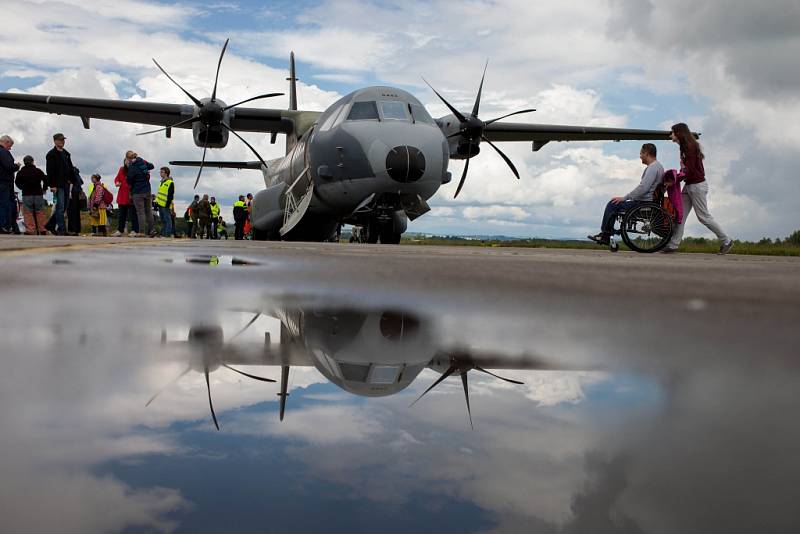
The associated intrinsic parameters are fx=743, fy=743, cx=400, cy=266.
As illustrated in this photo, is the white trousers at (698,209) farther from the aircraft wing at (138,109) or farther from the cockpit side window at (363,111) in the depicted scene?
the aircraft wing at (138,109)

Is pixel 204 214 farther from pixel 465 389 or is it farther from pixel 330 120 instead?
pixel 465 389

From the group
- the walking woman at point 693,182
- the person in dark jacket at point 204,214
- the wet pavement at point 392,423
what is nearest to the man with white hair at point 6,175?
the walking woman at point 693,182

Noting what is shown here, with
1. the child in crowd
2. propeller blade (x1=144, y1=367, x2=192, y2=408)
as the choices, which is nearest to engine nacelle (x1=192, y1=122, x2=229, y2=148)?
the child in crowd

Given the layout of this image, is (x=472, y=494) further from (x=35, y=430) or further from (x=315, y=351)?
(x=315, y=351)

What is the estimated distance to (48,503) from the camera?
746mm

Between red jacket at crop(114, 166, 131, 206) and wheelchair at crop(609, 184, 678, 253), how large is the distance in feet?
38.6

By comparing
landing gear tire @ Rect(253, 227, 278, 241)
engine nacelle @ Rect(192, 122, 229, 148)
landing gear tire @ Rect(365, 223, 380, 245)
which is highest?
engine nacelle @ Rect(192, 122, 229, 148)

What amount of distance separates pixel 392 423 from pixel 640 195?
9.36 meters

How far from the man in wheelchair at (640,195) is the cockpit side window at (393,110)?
4535 mm

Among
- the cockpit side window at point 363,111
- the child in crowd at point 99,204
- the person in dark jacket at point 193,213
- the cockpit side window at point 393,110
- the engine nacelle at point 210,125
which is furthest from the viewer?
the person in dark jacket at point 193,213

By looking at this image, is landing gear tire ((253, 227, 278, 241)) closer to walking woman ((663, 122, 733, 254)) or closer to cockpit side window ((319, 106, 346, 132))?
cockpit side window ((319, 106, 346, 132))

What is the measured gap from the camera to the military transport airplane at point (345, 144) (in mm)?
12742

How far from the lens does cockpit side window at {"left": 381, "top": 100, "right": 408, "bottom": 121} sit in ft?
43.1

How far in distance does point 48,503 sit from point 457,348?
3.50 feet
